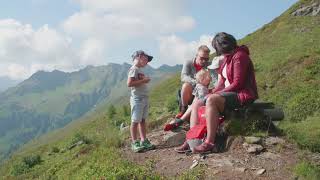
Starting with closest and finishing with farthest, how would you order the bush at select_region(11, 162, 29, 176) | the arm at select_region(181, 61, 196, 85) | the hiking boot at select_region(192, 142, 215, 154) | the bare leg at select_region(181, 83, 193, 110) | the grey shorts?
1. the hiking boot at select_region(192, 142, 215, 154)
2. the grey shorts
3. the arm at select_region(181, 61, 196, 85)
4. the bare leg at select_region(181, 83, 193, 110)
5. the bush at select_region(11, 162, 29, 176)

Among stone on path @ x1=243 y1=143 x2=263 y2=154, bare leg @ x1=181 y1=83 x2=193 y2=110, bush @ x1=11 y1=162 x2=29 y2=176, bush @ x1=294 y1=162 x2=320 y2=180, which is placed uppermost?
bare leg @ x1=181 y1=83 x2=193 y2=110

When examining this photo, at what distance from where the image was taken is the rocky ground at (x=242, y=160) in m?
9.05

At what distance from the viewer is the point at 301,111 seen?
16250mm

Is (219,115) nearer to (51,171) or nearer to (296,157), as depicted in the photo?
(296,157)

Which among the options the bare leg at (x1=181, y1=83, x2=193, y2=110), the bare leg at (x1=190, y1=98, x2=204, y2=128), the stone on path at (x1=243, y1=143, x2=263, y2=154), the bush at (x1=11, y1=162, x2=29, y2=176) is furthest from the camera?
the bush at (x1=11, y1=162, x2=29, y2=176)

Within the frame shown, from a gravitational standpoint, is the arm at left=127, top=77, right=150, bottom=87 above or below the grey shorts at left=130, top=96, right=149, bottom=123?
above

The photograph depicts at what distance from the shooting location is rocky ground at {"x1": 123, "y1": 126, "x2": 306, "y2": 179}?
29.7ft

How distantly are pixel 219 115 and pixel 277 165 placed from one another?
1972 millimetres

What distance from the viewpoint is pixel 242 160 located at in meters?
9.76

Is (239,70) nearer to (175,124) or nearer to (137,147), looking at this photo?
(175,124)

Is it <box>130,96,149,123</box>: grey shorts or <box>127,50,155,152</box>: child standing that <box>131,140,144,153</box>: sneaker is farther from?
<box>130,96,149,123</box>: grey shorts

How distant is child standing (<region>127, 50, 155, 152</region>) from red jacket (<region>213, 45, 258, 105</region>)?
84.4 inches

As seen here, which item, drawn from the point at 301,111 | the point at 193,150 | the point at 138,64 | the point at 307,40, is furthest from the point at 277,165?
the point at 307,40

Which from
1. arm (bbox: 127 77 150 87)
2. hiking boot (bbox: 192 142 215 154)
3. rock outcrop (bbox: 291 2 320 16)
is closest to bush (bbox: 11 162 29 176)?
arm (bbox: 127 77 150 87)
